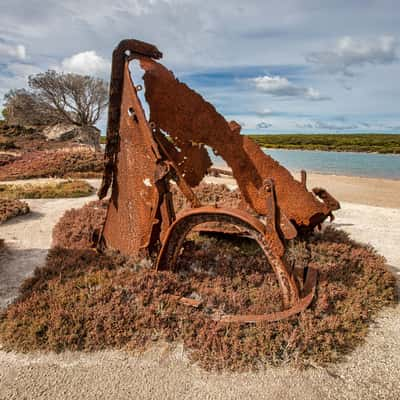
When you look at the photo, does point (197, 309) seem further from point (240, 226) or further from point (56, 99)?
point (56, 99)

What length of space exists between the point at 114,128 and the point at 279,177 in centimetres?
261

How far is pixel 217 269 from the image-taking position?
5555 mm

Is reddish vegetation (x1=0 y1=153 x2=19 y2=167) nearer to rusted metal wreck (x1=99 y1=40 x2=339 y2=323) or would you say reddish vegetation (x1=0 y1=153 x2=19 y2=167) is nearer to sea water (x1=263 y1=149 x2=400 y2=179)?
rusted metal wreck (x1=99 y1=40 x2=339 y2=323)

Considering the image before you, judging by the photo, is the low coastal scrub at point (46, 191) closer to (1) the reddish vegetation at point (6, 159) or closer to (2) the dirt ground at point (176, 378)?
(1) the reddish vegetation at point (6, 159)

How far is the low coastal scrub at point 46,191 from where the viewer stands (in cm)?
1262

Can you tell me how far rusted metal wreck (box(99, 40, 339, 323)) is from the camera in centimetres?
446

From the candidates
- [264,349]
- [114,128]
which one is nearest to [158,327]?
[264,349]

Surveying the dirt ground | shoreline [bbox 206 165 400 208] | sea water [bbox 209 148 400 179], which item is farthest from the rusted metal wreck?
sea water [bbox 209 148 400 179]

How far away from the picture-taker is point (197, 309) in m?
4.43

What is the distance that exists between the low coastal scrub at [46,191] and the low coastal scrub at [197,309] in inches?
294

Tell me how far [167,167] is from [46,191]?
10233 millimetres

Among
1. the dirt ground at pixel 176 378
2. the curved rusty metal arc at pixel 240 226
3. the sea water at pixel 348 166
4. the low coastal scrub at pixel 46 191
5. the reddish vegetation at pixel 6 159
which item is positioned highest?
the curved rusty metal arc at pixel 240 226

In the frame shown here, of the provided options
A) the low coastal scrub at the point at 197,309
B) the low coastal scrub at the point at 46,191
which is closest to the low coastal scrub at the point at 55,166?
the low coastal scrub at the point at 46,191

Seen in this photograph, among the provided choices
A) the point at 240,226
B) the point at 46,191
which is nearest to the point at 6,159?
the point at 46,191
